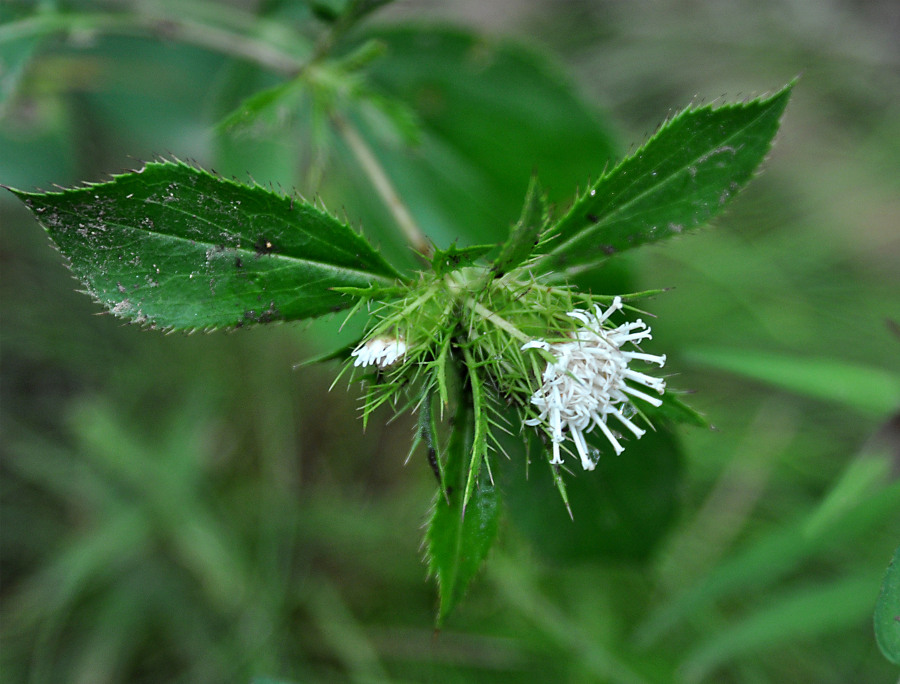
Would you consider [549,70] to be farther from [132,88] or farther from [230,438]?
[230,438]

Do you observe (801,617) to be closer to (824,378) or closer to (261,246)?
(824,378)

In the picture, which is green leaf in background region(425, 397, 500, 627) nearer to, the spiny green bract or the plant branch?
the spiny green bract

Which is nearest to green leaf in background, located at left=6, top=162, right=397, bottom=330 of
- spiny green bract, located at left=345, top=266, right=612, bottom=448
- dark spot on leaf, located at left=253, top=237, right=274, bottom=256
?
dark spot on leaf, located at left=253, top=237, right=274, bottom=256

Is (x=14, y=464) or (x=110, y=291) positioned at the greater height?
(x=14, y=464)

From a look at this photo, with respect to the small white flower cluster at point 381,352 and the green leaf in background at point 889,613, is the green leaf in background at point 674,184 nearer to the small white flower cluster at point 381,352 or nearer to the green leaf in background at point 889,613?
the small white flower cluster at point 381,352

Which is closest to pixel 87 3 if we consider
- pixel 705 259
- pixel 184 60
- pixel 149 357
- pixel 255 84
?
pixel 184 60

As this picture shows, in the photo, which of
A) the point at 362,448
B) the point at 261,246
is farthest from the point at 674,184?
the point at 362,448
